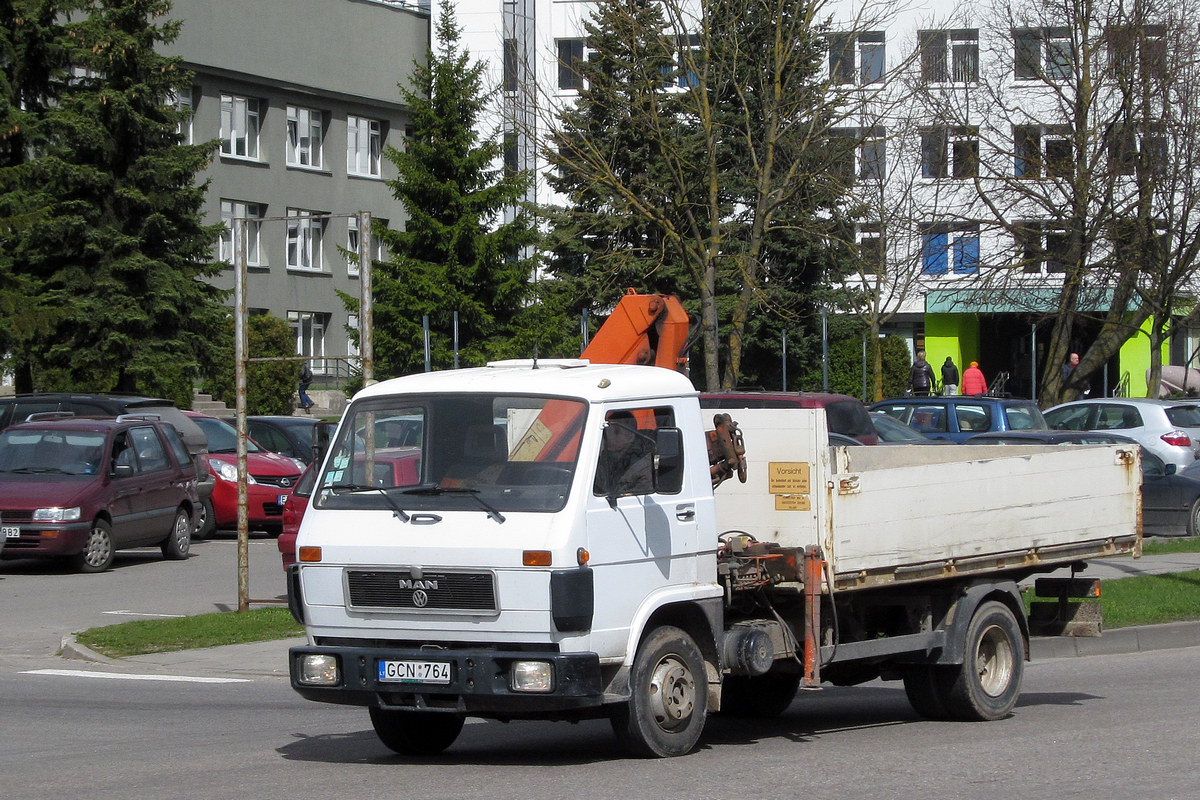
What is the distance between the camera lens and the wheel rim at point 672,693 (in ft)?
26.4

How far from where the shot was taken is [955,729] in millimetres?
9641

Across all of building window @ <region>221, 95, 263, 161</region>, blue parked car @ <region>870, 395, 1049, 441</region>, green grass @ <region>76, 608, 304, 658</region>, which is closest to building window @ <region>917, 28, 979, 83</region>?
blue parked car @ <region>870, 395, 1049, 441</region>

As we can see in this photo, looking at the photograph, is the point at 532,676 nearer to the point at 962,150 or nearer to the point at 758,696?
the point at 758,696

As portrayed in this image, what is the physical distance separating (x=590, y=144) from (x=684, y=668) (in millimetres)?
19038

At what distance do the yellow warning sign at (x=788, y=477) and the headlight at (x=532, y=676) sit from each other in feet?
6.79

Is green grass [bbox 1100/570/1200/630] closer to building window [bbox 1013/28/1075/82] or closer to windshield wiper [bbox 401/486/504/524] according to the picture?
windshield wiper [bbox 401/486/504/524]

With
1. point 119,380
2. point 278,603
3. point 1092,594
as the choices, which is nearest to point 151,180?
point 119,380

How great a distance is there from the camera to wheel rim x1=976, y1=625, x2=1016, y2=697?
9977 mm

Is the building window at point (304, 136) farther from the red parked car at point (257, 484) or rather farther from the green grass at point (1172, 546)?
the green grass at point (1172, 546)

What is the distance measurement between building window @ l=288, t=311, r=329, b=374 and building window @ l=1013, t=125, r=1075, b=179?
30.5 m

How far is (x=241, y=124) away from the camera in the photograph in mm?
57094

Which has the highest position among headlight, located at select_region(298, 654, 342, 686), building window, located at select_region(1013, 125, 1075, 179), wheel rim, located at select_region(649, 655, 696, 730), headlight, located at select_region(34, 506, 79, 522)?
building window, located at select_region(1013, 125, 1075, 179)

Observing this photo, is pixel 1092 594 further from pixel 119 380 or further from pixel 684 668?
pixel 119 380

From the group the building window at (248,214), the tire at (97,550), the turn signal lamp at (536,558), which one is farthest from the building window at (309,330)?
the turn signal lamp at (536,558)
